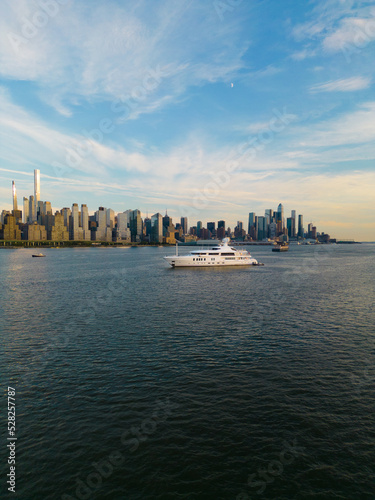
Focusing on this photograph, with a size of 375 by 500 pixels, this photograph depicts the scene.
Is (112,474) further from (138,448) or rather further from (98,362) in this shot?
(98,362)

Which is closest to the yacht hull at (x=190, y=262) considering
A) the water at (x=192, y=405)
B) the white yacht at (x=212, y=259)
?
the white yacht at (x=212, y=259)

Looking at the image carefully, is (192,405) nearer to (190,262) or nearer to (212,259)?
(190,262)

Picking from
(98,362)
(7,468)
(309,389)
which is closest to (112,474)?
(7,468)

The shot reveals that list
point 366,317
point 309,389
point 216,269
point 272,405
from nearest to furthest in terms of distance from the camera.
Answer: point 272,405, point 309,389, point 366,317, point 216,269

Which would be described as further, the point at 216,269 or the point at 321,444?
the point at 216,269

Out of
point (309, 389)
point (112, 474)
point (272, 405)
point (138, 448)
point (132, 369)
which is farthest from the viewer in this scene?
point (132, 369)

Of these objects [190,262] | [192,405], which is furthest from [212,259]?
[192,405]

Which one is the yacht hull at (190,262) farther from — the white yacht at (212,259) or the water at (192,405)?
the water at (192,405)
